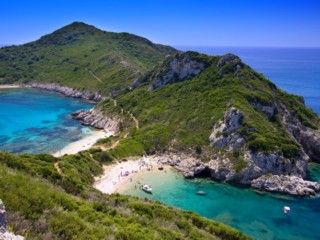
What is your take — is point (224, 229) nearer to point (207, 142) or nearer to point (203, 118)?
point (207, 142)

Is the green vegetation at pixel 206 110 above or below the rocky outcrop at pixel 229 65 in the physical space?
below

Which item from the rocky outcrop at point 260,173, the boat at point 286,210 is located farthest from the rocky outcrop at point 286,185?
the boat at point 286,210

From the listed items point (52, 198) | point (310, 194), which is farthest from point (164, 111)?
point (52, 198)

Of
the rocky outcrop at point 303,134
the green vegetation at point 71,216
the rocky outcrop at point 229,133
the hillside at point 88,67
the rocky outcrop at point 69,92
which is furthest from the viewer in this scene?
the hillside at point 88,67

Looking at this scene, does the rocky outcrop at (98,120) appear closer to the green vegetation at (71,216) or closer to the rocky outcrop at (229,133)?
the rocky outcrop at (229,133)

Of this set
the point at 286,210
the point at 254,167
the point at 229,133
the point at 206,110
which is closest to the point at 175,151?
the point at 229,133

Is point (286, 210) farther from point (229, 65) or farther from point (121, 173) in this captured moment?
point (229, 65)

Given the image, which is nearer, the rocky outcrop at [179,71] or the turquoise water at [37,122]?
the turquoise water at [37,122]
